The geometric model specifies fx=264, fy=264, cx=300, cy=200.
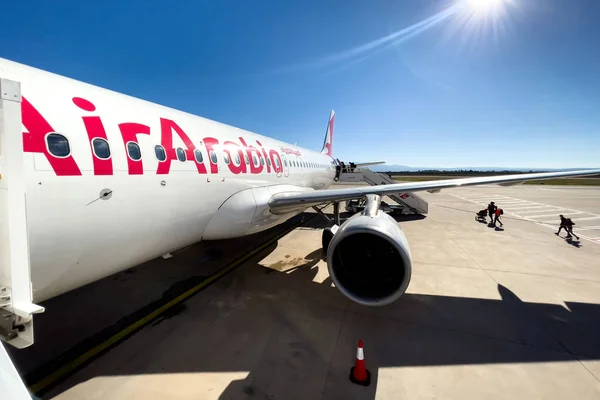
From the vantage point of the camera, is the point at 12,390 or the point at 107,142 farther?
the point at 107,142

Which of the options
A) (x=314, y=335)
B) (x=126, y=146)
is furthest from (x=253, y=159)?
(x=314, y=335)

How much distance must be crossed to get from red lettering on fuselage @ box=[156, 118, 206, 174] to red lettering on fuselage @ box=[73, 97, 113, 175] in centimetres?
76

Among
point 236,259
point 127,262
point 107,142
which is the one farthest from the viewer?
point 236,259

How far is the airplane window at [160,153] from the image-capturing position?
4.16m

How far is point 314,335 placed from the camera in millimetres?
4633

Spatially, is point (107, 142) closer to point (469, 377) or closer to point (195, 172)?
point (195, 172)

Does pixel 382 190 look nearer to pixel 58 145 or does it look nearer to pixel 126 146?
pixel 126 146

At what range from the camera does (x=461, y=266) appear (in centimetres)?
780

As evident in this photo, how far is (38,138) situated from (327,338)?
4.78 meters

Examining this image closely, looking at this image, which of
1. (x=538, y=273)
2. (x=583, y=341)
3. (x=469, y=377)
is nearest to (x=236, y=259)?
(x=469, y=377)

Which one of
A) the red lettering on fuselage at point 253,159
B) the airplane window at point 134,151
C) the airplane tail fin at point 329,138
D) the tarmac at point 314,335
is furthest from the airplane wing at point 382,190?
the airplane tail fin at point 329,138

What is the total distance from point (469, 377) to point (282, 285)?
4.01m

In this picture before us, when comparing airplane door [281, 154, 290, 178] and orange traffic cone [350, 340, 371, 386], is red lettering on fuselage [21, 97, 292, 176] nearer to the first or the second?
airplane door [281, 154, 290, 178]

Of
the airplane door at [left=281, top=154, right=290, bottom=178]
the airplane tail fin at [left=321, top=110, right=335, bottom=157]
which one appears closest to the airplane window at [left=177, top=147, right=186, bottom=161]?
the airplane door at [left=281, top=154, right=290, bottom=178]
